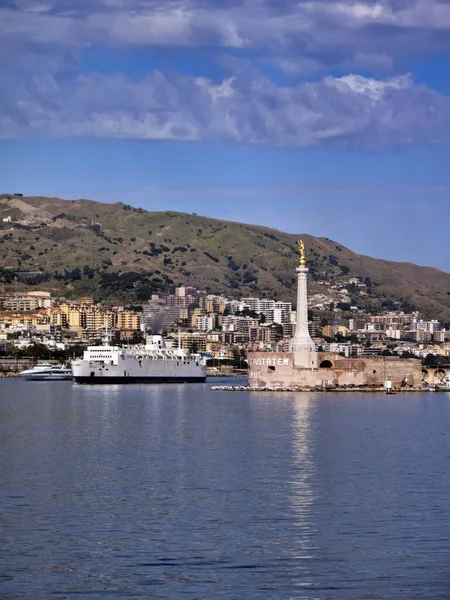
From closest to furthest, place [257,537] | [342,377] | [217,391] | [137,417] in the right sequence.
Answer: [257,537], [137,417], [342,377], [217,391]

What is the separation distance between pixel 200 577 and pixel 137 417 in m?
32.3

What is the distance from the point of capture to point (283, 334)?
185750mm

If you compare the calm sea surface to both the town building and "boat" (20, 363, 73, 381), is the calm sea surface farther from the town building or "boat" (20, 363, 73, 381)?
"boat" (20, 363, 73, 381)

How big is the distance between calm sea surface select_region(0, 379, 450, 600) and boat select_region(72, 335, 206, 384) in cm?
5084

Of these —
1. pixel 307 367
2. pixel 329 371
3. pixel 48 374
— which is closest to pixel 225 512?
pixel 307 367

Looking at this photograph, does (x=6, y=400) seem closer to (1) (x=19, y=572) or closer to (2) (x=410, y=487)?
(2) (x=410, y=487)

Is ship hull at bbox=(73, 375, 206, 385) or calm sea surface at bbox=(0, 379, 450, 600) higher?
ship hull at bbox=(73, 375, 206, 385)

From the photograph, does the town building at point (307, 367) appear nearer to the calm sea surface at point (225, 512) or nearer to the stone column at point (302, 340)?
the stone column at point (302, 340)

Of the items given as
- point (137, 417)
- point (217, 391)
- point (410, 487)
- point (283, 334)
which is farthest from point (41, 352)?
point (410, 487)

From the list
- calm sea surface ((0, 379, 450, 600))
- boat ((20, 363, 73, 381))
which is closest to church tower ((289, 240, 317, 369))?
calm sea surface ((0, 379, 450, 600))

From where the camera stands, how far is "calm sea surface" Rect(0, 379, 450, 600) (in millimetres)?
16969

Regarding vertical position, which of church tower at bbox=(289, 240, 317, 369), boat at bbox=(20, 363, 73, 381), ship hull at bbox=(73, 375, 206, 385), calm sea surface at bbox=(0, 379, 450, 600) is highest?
church tower at bbox=(289, 240, 317, 369)

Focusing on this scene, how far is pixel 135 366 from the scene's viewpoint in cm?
9500

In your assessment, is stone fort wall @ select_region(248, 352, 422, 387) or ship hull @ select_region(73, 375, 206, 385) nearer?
stone fort wall @ select_region(248, 352, 422, 387)
